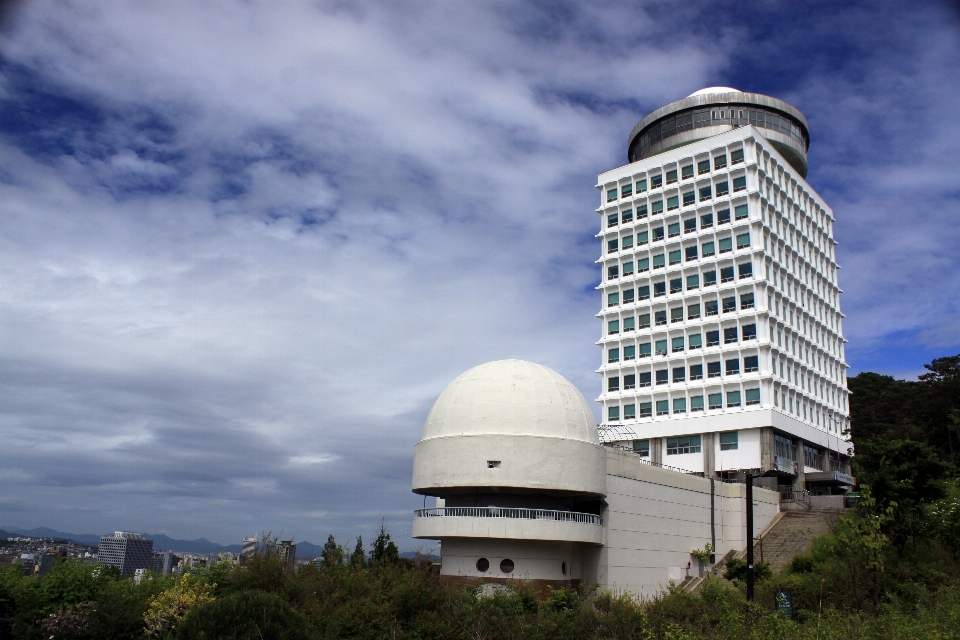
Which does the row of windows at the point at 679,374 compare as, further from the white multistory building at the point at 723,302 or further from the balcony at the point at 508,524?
the balcony at the point at 508,524

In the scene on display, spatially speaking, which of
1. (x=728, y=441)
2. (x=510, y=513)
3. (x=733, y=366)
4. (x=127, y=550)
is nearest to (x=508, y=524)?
(x=510, y=513)

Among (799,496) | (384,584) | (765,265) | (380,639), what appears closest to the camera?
(380,639)

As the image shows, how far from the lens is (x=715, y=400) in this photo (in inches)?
2402

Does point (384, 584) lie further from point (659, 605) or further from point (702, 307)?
point (702, 307)

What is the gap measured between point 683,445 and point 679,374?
589cm

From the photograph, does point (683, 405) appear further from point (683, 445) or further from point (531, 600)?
point (531, 600)

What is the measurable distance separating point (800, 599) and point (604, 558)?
930 centimetres

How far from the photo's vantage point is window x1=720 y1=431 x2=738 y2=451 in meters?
59.2

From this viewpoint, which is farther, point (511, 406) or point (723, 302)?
point (723, 302)

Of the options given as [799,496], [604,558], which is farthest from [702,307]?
[604,558]

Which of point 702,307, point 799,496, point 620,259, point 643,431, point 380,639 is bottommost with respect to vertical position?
point 380,639

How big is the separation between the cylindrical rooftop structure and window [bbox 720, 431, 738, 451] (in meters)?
27.7

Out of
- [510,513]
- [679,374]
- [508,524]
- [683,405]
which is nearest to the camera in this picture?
[508,524]

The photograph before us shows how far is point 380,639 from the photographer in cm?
2381
